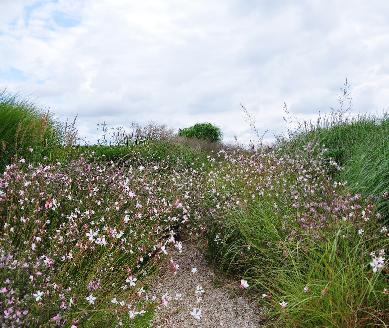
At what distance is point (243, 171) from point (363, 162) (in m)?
1.72

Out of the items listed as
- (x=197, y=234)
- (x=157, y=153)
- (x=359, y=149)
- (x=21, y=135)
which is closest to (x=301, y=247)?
(x=197, y=234)

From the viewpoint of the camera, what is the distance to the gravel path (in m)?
4.91

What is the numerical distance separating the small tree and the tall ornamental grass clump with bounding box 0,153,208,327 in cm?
1228

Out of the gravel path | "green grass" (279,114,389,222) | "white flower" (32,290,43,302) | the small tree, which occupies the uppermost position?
the small tree

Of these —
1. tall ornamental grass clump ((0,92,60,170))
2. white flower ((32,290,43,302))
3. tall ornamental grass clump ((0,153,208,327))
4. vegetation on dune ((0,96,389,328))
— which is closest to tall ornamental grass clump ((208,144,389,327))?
vegetation on dune ((0,96,389,328))

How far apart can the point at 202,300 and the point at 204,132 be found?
16015 mm

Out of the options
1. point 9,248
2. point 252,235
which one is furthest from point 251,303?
point 9,248

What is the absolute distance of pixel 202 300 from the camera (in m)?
5.37

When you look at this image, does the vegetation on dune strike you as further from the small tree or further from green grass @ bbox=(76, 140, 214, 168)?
the small tree

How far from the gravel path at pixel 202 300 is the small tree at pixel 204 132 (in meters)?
14.8

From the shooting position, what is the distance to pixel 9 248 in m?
3.78

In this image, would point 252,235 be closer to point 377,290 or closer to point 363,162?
point 377,290

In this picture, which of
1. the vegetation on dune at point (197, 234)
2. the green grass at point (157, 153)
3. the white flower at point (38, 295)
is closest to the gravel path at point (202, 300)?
the vegetation on dune at point (197, 234)

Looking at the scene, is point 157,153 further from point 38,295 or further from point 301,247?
point 38,295
